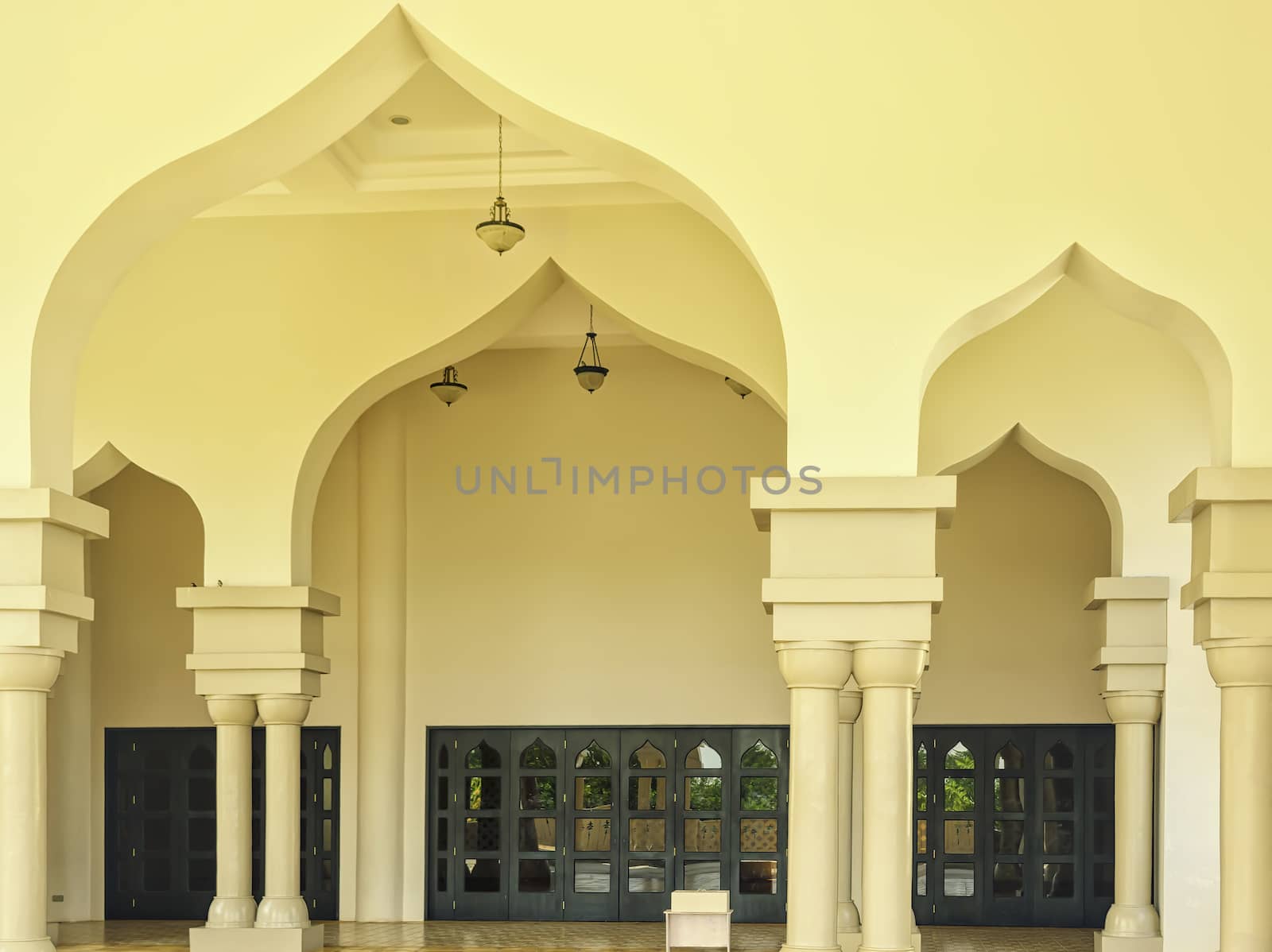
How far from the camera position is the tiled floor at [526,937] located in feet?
44.2

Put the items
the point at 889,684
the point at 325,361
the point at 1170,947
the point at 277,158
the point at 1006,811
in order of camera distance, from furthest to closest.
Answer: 1. the point at 1006,811
2. the point at 325,361
3. the point at 1170,947
4. the point at 277,158
5. the point at 889,684

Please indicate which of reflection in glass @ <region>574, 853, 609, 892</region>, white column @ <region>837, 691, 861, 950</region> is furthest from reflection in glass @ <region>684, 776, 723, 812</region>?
white column @ <region>837, 691, 861, 950</region>

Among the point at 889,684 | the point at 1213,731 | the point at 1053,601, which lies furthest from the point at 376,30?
the point at 1053,601

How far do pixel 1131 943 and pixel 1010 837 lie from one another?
164 inches

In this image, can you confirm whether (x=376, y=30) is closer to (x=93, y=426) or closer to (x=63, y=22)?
(x=63, y=22)

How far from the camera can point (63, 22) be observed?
7977mm

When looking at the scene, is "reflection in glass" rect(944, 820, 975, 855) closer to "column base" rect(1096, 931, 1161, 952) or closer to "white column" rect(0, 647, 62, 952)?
"column base" rect(1096, 931, 1161, 952)

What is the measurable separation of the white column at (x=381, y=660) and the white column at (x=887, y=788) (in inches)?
349

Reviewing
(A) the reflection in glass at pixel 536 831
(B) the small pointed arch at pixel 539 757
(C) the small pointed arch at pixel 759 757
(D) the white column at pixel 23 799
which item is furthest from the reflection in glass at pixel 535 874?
(D) the white column at pixel 23 799

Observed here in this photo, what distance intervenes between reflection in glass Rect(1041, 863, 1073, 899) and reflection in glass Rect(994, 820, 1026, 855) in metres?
0.30

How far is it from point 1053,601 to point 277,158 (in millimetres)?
9904

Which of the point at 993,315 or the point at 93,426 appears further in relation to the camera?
the point at 93,426

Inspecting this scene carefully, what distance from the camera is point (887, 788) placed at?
24.3 feet

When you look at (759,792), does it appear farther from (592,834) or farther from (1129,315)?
(1129,315)
